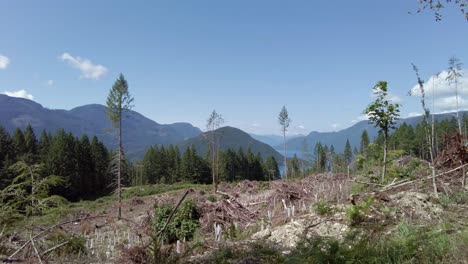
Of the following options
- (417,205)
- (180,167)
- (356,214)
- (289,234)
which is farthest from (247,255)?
(180,167)

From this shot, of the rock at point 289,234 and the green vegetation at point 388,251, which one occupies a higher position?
the green vegetation at point 388,251

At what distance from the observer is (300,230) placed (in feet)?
17.6

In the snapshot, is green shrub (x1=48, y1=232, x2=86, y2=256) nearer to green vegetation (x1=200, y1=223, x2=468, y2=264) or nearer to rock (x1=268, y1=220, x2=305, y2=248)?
green vegetation (x1=200, y1=223, x2=468, y2=264)

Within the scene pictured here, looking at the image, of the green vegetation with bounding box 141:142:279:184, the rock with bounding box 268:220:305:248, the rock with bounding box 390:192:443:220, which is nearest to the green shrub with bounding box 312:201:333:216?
the rock with bounding box 268:220:305:248

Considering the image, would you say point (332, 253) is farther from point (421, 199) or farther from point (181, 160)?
point (181, 160)

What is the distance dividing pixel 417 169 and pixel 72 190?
5599 cm

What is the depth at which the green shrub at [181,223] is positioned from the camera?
11.5 metres

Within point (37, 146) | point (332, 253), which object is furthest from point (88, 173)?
point (332, 253)

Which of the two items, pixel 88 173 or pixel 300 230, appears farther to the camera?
pixel 88 173

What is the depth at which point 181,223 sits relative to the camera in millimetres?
11898

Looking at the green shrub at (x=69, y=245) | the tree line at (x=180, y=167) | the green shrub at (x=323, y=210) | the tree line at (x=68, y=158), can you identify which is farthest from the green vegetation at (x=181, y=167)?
the green shrub at (x=69, y=245)

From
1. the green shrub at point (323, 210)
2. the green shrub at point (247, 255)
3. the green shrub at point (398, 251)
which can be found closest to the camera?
the green shrub at point (398, 251)

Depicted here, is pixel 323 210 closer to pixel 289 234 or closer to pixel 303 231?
pixel 289 234

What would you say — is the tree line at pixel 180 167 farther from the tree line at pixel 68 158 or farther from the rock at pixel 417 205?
the rock at pixel 417 205
